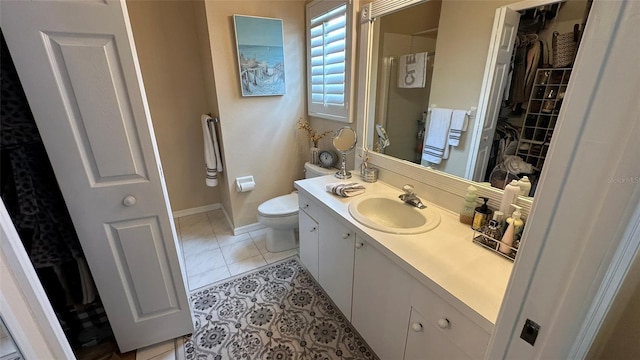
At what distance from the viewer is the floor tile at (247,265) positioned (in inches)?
84.9

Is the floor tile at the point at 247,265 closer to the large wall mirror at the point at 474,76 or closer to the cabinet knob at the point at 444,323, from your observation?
the large wall mirror at the point at 474,76

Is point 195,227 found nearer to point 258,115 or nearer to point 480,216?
point 258,115

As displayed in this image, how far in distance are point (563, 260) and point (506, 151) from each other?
85 centimetres

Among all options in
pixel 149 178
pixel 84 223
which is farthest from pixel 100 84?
pixel 84 223

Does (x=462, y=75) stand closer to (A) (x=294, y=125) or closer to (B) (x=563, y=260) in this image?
(B) (x=563, y=260)

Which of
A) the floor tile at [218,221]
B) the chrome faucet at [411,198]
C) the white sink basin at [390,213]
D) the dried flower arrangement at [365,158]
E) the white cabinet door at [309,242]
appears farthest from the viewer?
the floor tile at [218,221]

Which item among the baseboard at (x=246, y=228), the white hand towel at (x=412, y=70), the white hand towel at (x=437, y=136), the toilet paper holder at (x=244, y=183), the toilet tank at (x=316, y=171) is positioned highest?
the white hand towel at (x=412, y=70)

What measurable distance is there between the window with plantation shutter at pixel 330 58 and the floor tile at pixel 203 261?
1.56m

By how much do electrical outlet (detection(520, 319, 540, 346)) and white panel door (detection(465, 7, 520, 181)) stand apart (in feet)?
2.83

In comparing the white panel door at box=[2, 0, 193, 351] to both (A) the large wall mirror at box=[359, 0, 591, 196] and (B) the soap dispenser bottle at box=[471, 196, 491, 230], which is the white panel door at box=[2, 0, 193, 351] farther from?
(B) the soap dispenser bottle at box=[471, 196, 491, 230]

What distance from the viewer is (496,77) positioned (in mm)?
1200

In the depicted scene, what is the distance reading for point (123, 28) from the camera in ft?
3.40

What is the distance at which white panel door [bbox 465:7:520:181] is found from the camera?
44.7 inches

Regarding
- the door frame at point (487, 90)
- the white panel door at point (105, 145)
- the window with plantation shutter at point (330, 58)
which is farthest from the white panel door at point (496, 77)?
the white panel door at point (105, 145)
